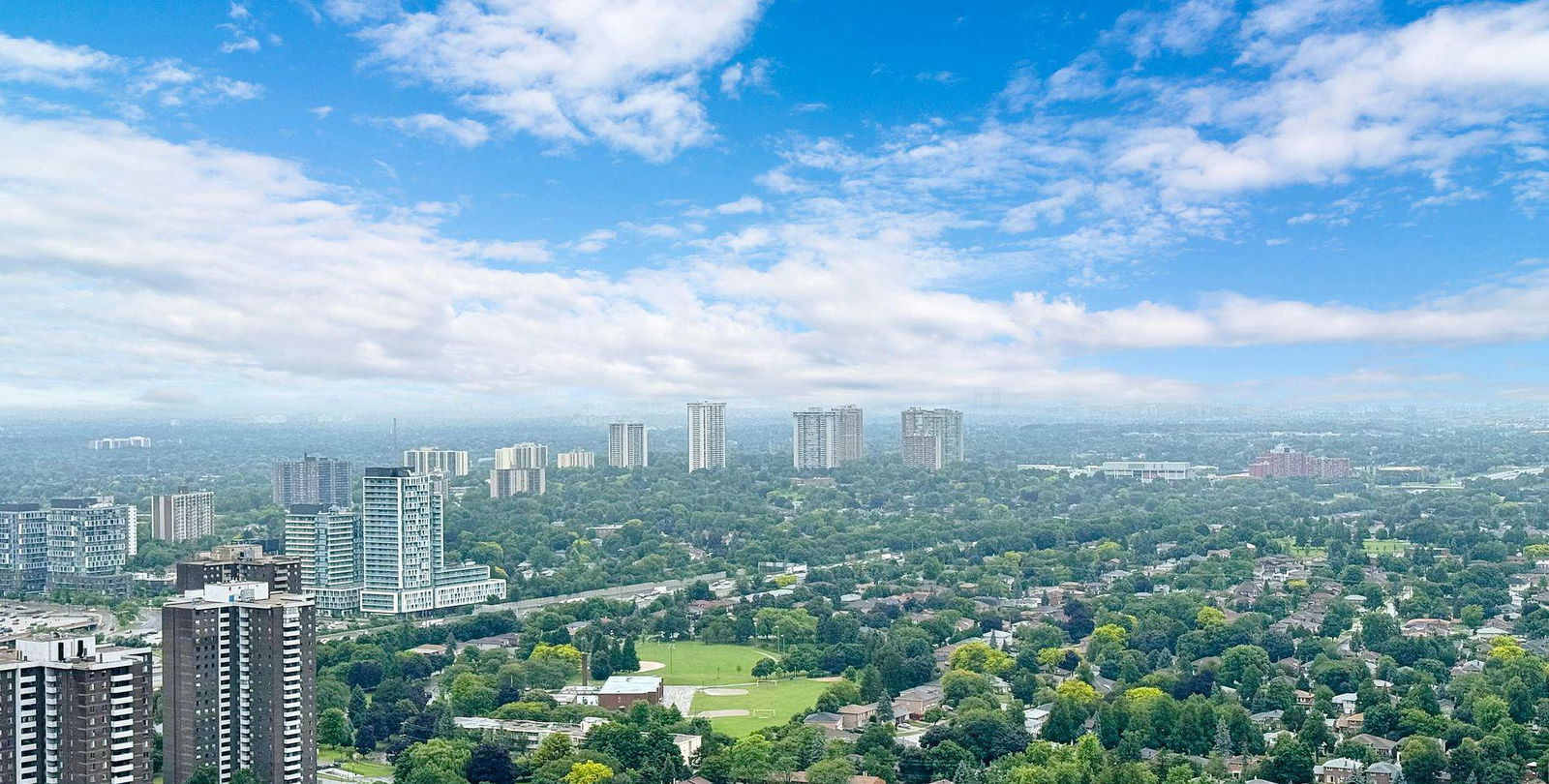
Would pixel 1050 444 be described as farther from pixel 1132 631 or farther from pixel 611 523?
pixel 1132 631

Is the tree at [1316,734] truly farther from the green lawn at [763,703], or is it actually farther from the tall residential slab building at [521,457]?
the tall residential slab building at [521,457]

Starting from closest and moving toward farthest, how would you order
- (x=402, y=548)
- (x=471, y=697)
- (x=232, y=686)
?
(x=232, y=686) → (x=471, y=697) → (x=402, y=548)

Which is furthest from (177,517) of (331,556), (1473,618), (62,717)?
(1473,618)

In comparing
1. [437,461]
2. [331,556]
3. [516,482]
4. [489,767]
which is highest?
[437,461]

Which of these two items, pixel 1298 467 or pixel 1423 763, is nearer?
pixel 1423 763

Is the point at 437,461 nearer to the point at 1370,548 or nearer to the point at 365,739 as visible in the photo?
the point at 1370,548

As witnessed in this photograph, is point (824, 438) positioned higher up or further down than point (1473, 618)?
higher up

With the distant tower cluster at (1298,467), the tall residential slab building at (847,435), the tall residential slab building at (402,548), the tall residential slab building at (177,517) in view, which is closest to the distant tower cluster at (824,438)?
the tall residential slab building at (847,435)
